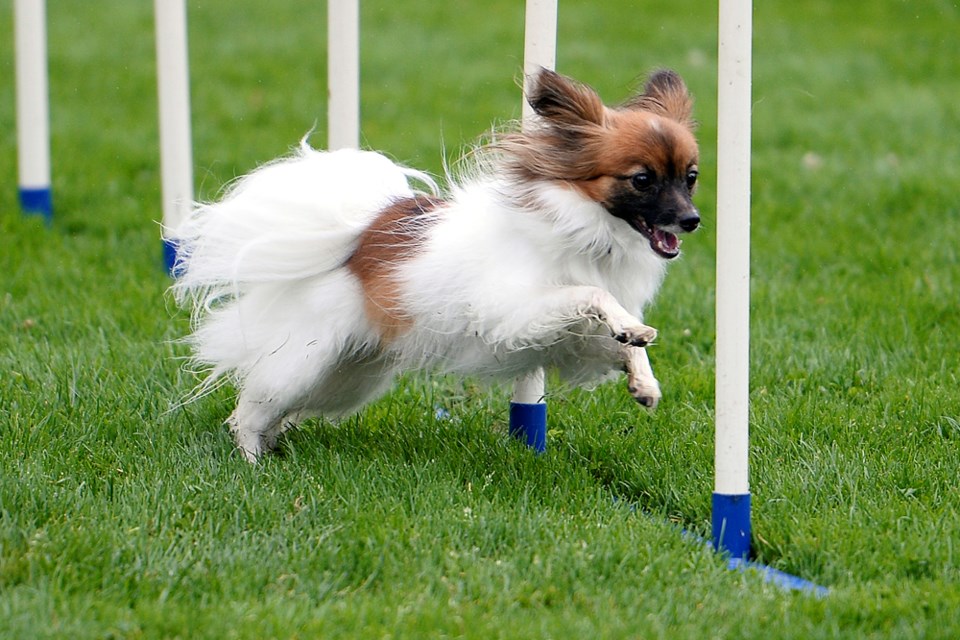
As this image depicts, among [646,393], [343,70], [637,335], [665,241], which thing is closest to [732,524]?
[646,393]

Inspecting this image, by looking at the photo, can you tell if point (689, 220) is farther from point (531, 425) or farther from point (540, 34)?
point (531, 425)

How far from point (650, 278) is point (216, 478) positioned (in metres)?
1.56

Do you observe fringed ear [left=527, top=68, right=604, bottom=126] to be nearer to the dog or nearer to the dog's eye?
the dog

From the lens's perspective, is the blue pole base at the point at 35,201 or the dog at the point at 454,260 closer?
the dog at the point at 454,260

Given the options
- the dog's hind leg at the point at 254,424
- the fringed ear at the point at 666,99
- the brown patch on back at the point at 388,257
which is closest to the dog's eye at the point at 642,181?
the fringed ear at the point at 666,99

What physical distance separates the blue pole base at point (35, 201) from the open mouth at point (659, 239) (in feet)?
15.6

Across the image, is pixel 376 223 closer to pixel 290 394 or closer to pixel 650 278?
pixel 290 394

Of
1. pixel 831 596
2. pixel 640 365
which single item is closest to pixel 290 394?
pixel 640 365

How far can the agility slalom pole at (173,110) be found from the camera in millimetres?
6664

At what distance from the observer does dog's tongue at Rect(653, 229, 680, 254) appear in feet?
12.8

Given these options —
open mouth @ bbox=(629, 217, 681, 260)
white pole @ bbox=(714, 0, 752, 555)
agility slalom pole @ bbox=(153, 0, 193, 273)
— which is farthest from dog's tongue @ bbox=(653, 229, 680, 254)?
agility slalom pole @ bbox=(153, 0, 193, 273)

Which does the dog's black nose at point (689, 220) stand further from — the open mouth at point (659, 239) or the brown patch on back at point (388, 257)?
the brown patch on back at point (388, 257)

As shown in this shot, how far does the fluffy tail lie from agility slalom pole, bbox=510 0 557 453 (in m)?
0.60

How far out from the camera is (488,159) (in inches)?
173
